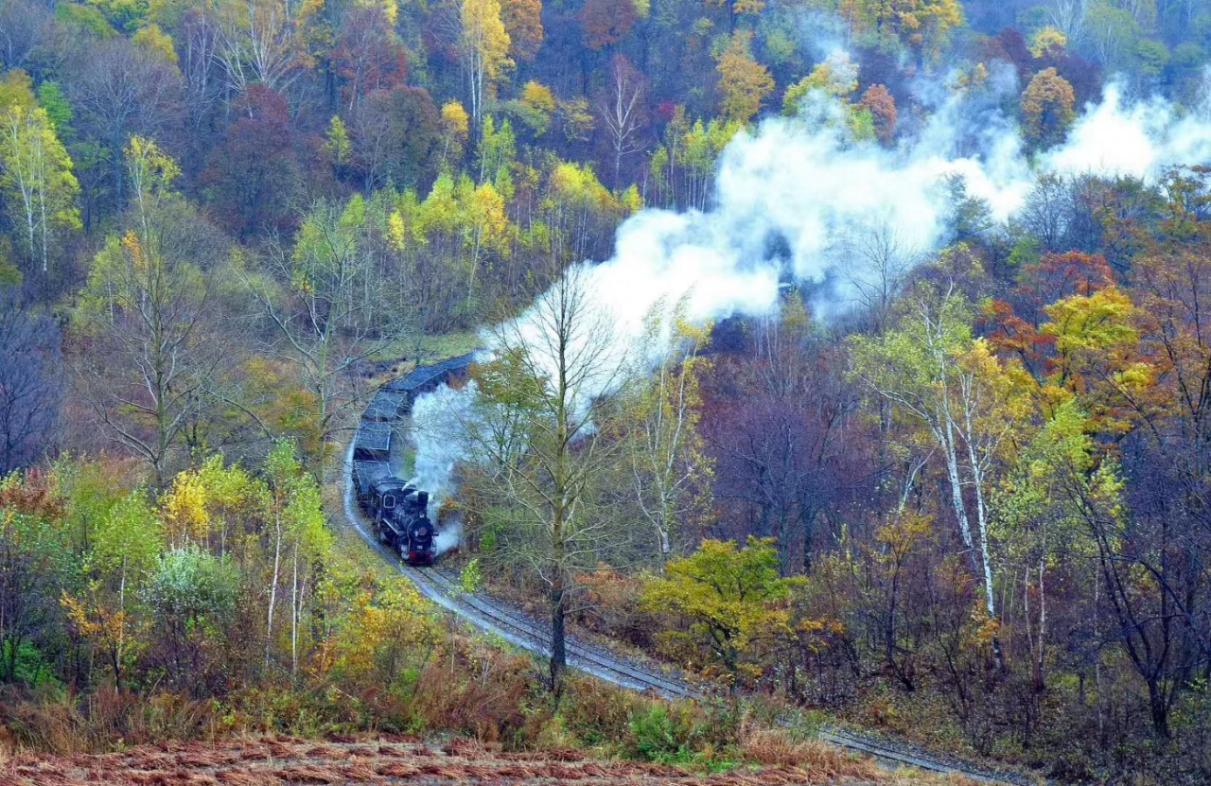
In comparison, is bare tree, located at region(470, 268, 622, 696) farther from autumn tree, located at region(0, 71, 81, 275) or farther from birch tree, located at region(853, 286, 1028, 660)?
autumn tree, located at region(0, 71, 81, 275)

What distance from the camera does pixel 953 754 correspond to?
775 inches

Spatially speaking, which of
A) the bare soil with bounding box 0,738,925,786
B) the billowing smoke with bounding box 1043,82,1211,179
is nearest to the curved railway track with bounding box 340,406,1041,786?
the bare soil with bounding box 0,738,925,786

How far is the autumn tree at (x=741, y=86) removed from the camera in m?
54.5

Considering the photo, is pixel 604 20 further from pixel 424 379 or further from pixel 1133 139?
pixel 424 379

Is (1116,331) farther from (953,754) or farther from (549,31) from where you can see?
(549,31)

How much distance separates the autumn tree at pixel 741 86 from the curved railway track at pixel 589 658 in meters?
33.3

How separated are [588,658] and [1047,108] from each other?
4395cm

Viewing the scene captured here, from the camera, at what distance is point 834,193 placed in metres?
47.8

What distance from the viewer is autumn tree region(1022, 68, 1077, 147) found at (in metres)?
54.7

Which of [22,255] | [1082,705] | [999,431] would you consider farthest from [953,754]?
[22,255]

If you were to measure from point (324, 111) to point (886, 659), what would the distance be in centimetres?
4122

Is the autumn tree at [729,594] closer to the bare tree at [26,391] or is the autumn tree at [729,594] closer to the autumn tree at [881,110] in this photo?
the bare tree at [26,391]

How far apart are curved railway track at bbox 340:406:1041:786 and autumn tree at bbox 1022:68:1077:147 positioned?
133 ft

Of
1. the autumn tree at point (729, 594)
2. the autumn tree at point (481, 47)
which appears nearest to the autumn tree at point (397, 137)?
the autumn tree at point (481, 47)
